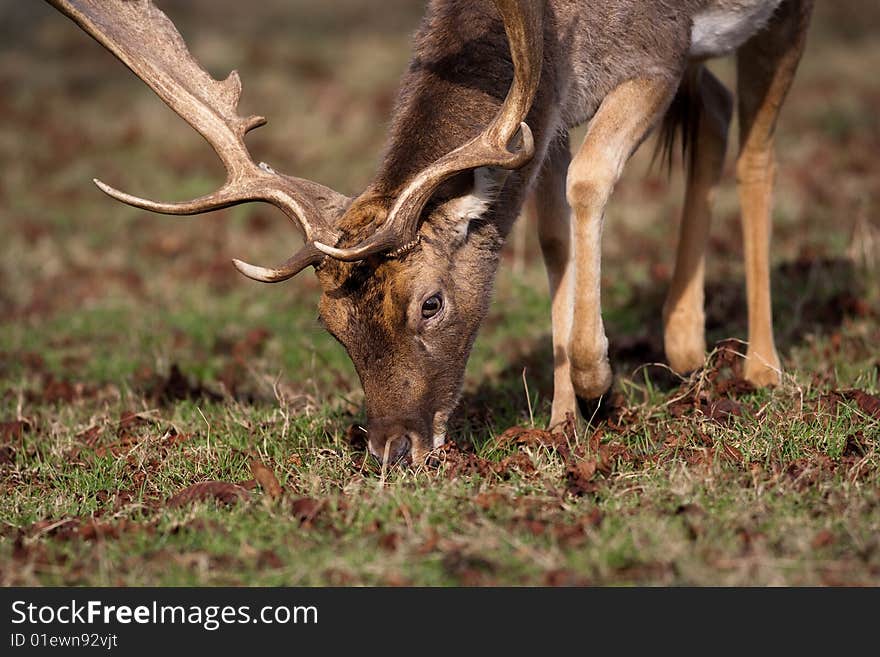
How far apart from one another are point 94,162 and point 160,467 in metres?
10.5

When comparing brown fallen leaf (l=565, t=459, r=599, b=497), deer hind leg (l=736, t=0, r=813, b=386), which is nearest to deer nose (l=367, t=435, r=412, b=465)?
brown fallen leaf (l=565, t=459, r=599, b=497)

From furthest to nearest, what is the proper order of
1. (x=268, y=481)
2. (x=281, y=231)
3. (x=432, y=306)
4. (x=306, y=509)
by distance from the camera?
(x=281, y=231) < (x=432, y=306) < (x=268, y=481) < (x=306, y=509)

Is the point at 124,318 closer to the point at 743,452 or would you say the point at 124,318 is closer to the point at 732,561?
the point at 743,452

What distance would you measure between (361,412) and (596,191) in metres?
1.78

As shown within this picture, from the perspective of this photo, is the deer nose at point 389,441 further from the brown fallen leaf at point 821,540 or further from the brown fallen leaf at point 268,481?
the brown fallen leaf at point 821,540

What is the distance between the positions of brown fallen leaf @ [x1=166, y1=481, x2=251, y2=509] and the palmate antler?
0.93 metres

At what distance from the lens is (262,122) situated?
5633 mm

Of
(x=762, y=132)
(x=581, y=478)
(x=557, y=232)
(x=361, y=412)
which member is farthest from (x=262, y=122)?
(x=762, y=132)

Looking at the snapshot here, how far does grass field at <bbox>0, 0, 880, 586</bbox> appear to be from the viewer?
14.1 ft

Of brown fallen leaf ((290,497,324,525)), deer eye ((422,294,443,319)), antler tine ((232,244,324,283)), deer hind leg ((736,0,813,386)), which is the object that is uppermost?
deer hind leg ((736,0,813,386))

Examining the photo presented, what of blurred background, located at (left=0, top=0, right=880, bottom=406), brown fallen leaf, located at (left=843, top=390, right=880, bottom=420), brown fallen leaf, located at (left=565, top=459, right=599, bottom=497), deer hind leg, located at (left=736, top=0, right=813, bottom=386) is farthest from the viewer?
blurred background, located at (left=0, top=0, right=880, bottom=406)

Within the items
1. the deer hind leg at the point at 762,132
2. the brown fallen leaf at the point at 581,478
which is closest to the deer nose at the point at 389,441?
the brown fallen leaf at the point at 581,478

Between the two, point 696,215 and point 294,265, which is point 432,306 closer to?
point 294,265

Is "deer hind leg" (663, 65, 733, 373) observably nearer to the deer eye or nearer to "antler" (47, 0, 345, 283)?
the deer eye
